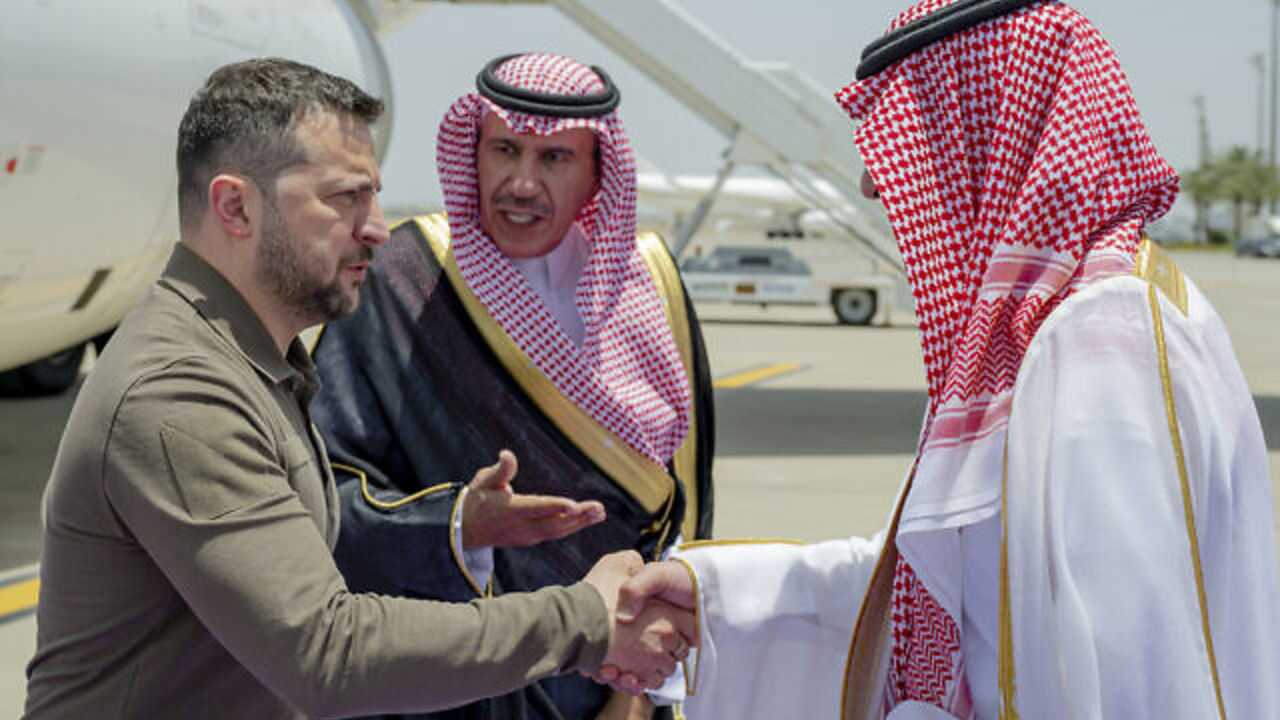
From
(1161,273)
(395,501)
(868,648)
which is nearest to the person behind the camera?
(1161,273)

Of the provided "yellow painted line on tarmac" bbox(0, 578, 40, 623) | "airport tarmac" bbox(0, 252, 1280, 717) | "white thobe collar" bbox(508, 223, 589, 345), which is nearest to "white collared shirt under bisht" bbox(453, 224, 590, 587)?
"white thobe collar" bbox(508, 223, 589, 345)

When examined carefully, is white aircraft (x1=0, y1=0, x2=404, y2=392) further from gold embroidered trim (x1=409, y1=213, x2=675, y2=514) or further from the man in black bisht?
gold embroidered trim (x1=409, y1=213, x2=675, y2=514)

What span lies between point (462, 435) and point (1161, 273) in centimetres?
146

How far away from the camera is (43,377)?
38.8ft

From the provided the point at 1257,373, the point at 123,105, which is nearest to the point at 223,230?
the point at 123,105

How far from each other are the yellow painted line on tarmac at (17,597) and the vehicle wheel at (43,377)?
5.61 metres

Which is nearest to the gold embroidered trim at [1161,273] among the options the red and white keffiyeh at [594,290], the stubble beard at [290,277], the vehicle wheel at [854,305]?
the stubble beard at [290,277]

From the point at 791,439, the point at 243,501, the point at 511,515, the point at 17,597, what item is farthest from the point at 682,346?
the point at 791,439

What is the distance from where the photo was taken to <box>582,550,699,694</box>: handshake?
2.27 m

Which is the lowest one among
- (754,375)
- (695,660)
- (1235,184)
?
(1235,184)

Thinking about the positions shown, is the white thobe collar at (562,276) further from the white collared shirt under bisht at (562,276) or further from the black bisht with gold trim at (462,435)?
the black bisht with gold trim at (462,435)

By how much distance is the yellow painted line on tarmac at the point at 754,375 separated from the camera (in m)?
15.0

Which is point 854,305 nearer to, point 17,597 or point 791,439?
point 791,439

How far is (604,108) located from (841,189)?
10523mm
